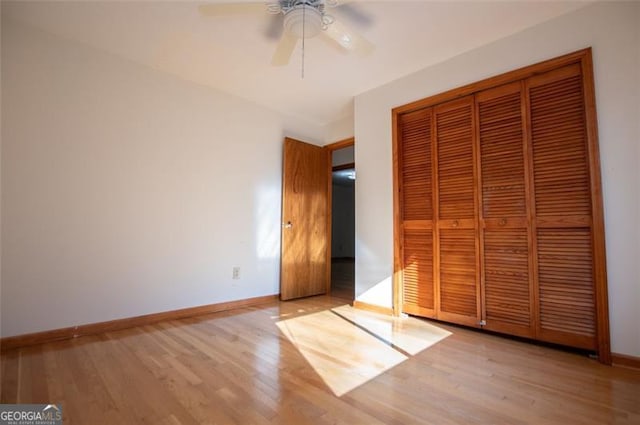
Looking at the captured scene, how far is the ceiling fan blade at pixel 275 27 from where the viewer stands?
212cm

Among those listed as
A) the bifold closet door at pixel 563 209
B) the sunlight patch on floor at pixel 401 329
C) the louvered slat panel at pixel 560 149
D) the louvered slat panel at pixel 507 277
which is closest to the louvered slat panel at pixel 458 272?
the louvered slat panel at pixel 507 277

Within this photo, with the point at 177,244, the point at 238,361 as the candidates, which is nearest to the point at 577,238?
the point at 238,361

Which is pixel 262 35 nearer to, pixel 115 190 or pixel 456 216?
pixel 115 190

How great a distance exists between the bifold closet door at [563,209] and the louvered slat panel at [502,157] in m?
0.10

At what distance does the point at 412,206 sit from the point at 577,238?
126cm

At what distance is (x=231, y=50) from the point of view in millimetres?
2533

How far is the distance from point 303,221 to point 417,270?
1638 millimetres

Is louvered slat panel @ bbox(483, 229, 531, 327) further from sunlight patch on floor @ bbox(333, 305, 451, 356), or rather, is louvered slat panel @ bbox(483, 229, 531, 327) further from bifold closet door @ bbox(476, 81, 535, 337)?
sunlight patch on floor @ bbox(333, 305, 451, 356)

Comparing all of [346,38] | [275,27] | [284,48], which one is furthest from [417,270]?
[275,27]

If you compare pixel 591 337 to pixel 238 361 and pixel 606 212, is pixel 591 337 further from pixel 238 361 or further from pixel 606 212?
pixel 238 361

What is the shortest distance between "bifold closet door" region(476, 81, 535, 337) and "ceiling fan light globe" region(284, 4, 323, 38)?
5.15 feet

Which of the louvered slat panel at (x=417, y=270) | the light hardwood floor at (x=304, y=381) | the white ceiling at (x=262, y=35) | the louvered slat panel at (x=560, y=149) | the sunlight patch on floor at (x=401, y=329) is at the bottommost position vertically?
the sunlight patch on floor at (x=401, y=329)

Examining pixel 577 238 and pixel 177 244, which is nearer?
pixel 577 238

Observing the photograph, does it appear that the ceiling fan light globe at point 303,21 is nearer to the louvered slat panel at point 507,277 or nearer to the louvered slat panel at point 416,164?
the louvered slat panel at point 416,164
